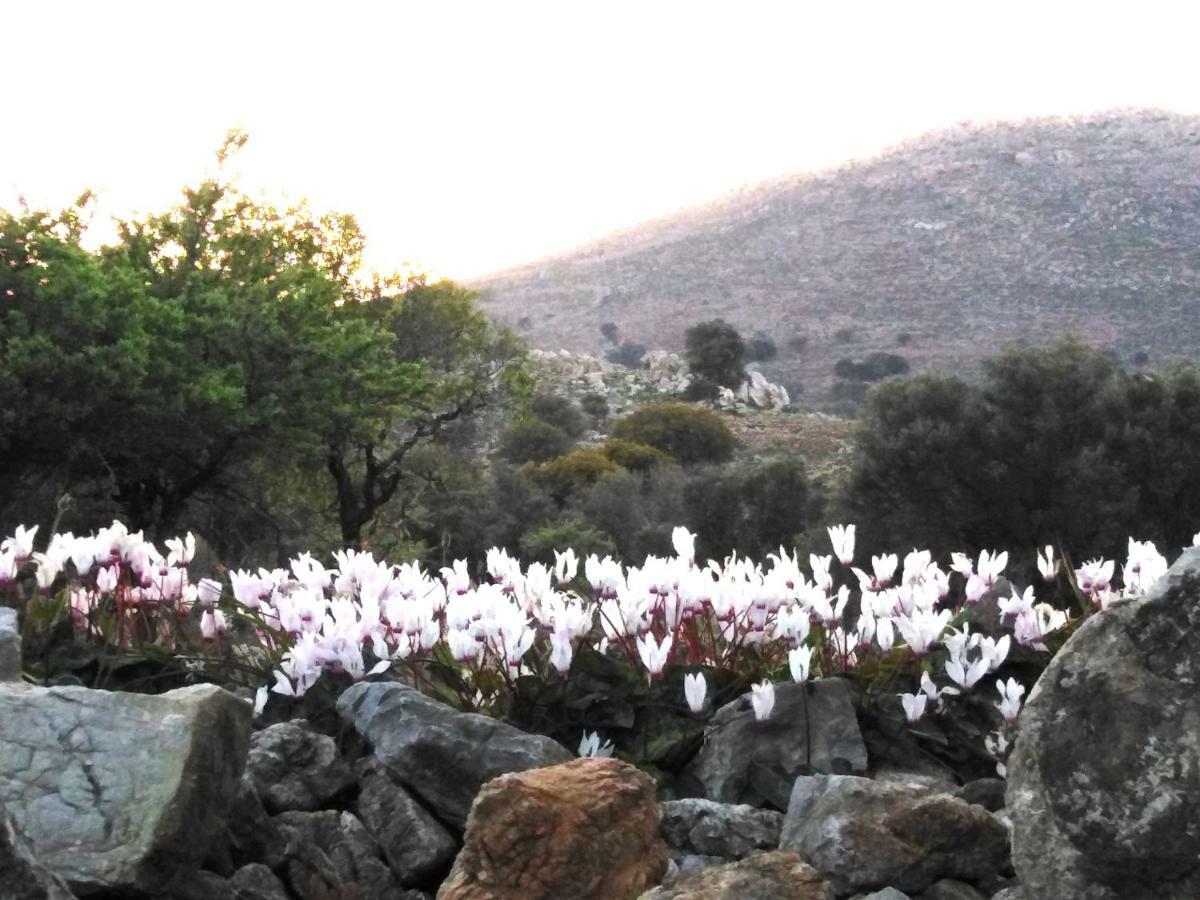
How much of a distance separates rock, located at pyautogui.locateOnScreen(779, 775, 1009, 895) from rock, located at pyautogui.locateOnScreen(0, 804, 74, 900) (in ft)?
4.89

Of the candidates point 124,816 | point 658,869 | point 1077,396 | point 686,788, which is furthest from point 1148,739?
point 1077,396

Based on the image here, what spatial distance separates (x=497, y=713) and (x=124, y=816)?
1337 millimetres

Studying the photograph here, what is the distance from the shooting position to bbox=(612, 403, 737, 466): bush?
4753 cm

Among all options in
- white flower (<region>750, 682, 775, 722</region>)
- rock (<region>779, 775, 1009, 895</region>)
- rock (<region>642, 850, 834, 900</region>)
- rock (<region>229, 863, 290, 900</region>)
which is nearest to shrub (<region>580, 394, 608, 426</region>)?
white flower (<region>750, 682, 775, 722</region>)

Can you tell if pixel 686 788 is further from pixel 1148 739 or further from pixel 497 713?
pixel 1148 739

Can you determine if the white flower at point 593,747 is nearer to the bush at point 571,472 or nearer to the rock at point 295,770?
the rock at point 295,770

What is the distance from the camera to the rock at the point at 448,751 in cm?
346

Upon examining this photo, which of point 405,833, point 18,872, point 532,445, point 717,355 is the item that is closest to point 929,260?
point 717,355

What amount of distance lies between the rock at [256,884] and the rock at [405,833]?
29cm

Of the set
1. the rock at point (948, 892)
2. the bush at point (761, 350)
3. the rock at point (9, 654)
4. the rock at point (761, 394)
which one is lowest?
the rock at point (761, 394)

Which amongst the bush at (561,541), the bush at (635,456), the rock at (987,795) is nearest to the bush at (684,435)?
the bush at (635,456)

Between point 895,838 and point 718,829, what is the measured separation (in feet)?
1.82

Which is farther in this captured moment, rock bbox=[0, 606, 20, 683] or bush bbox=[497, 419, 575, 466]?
bush bbox=[497, 419, 575, 466]

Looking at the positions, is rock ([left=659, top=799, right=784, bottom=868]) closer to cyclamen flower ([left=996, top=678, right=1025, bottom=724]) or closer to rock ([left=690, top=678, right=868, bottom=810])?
rock ([left=690, top=678, right=868, bottom=810])
